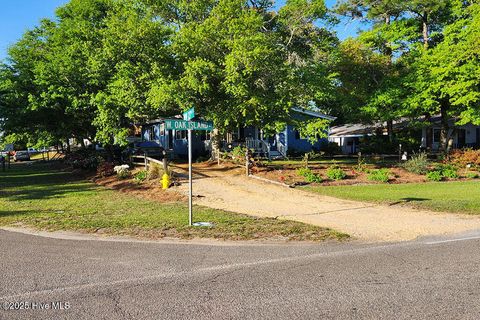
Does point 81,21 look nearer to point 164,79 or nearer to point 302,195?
point 164,79

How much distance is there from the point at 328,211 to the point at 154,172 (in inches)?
401

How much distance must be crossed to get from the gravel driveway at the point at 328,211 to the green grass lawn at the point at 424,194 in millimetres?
830

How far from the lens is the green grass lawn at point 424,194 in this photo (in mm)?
12984

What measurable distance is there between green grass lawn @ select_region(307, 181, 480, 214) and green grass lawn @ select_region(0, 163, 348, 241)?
17.3ft

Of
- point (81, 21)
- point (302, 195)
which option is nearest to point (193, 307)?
point (302, 195)

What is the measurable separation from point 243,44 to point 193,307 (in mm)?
14821

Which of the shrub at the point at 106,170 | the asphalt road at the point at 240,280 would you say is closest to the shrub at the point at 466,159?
the asphalt road at the point at 240,280

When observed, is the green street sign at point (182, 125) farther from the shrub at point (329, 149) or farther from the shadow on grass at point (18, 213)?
the shrub at point (329, 149)

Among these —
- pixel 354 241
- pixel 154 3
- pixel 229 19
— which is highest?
pixel 154 3

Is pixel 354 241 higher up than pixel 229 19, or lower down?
lower down

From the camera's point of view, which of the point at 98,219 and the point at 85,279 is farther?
the point at 98,219

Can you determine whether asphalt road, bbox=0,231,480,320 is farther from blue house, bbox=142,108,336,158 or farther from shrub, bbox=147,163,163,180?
blue house, bbox=142,108,336,158

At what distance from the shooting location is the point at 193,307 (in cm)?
480

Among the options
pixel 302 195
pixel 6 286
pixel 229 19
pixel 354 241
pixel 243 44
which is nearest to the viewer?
pixel 6 286
